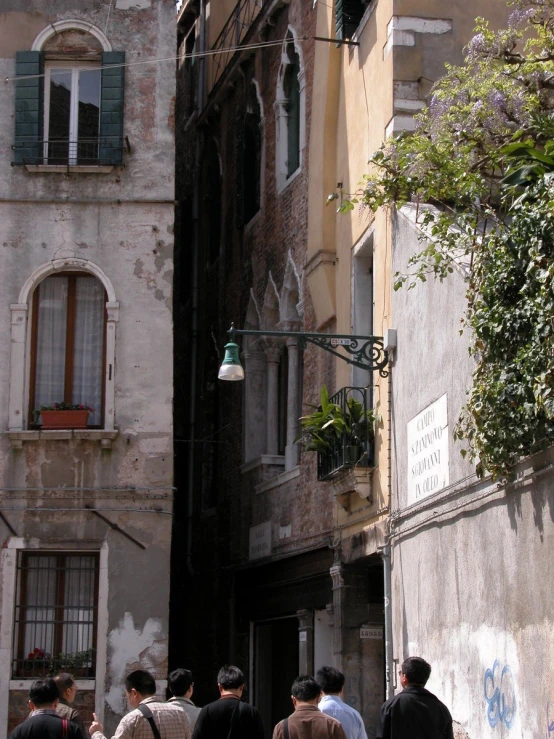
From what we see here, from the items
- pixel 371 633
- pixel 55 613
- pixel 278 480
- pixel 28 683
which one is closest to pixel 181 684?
pixel 371 633

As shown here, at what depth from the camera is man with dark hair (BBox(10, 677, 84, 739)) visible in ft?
25.6

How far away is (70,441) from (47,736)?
9044 millimetres

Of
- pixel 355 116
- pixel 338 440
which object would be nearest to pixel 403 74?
pixel 355 116

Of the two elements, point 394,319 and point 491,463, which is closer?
point 491,463

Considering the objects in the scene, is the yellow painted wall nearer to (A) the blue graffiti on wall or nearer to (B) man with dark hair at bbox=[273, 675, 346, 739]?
(A) the blue graffiti on wall

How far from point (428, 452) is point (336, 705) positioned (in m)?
3.26

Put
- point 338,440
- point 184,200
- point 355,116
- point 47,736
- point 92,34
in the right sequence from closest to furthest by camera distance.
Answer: point 47,736 → point 338,440 → point 355,116 → point 92,34 → point 184,200

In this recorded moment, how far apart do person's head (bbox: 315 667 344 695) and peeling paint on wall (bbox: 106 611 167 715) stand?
23.7ft

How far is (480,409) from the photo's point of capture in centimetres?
966

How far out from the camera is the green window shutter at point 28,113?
17297 mm

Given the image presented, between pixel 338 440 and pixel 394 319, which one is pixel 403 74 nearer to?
pixel 394 319

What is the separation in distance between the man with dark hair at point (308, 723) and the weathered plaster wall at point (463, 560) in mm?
1529

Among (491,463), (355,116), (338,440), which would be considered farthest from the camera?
(355,116)

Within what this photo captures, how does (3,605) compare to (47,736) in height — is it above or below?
above
